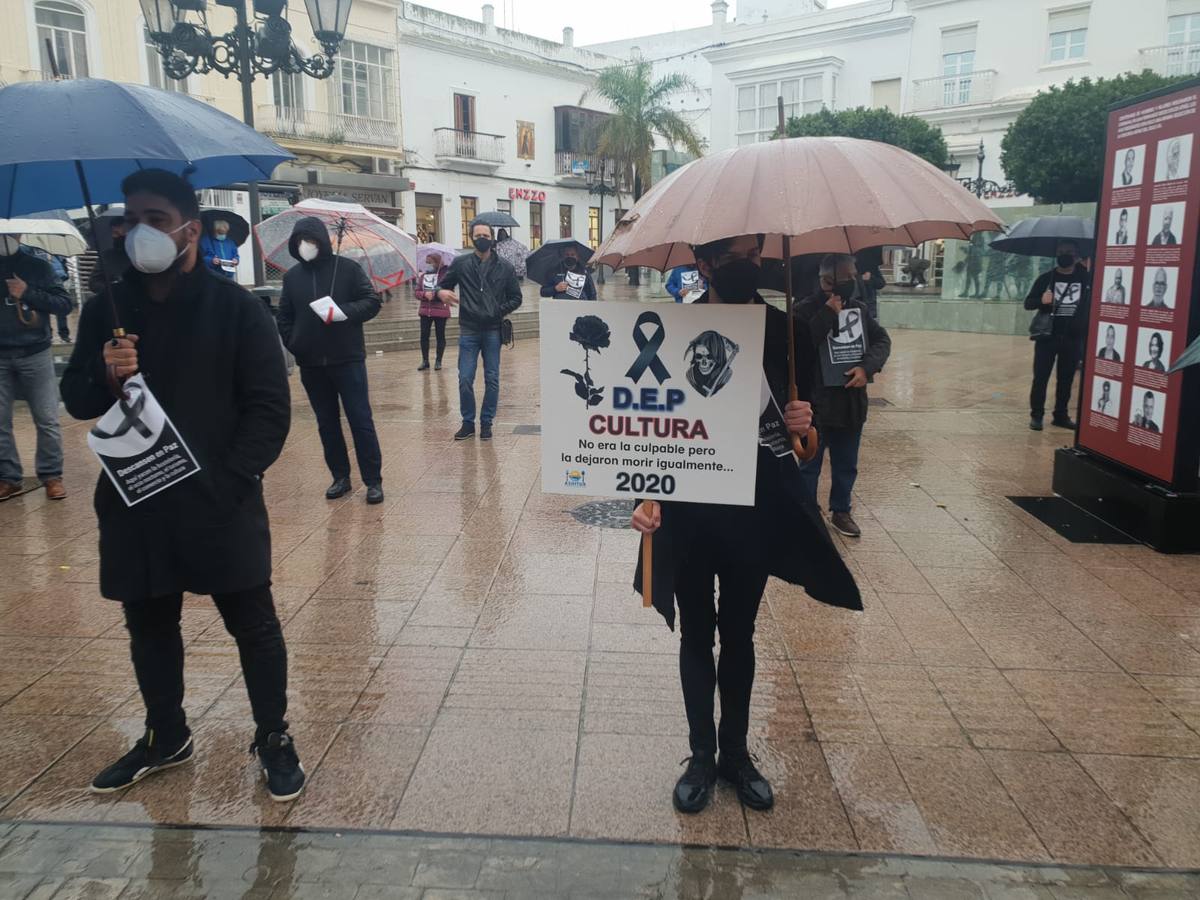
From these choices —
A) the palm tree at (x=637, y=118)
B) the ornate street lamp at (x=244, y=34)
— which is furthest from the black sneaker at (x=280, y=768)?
the palm tree at (x=637, y=118)

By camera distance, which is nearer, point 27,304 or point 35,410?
point 27,304

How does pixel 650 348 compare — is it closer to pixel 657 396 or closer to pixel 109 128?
pixel 657 396

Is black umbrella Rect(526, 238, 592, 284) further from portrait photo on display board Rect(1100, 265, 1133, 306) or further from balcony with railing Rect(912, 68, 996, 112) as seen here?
balcony with railing Rect(912, 68, 996, 112)

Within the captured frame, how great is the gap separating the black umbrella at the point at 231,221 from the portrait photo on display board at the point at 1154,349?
761cm

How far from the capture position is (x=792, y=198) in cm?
247

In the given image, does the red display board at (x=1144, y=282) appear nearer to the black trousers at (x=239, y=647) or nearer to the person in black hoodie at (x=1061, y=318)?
the person in black hoodie at (x=1061, y=318)

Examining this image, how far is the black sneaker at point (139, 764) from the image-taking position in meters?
3.10

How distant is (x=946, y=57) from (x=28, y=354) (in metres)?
34.3

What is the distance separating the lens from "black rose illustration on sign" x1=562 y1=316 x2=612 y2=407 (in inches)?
112

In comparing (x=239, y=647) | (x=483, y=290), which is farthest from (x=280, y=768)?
(x=483, y=290)

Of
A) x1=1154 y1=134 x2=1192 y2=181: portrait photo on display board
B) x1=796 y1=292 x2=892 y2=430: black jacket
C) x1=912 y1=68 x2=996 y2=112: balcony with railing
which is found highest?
x1=912 y1=68 x2=996 y2=112: balcony with railing

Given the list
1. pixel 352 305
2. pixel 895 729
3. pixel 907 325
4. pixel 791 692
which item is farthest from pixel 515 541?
pixel 907 325

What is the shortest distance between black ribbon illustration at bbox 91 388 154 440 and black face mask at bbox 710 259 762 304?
5.66 ft

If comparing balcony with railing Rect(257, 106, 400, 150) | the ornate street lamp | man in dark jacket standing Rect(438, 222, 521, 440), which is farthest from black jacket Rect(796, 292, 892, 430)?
balcony with railing Rect(257, 106, 400, 150)
